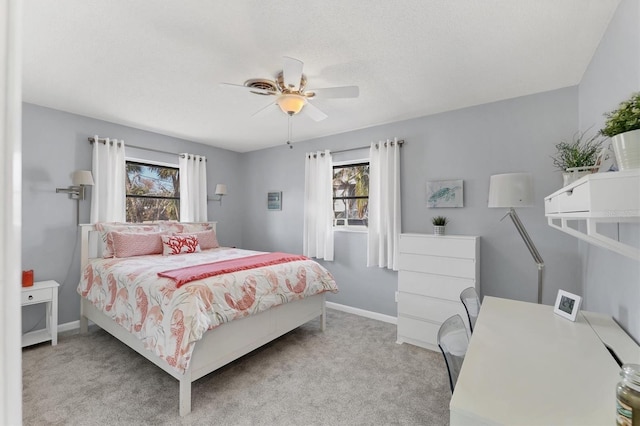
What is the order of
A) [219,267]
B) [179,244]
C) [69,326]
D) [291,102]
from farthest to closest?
1. [179,244]
2. [69,326]
3. [219,267]
4. [291,102]

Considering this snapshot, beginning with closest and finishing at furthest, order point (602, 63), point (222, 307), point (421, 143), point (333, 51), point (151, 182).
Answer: point (602, 63) < point (333, 51) < point (222, 307) < point (421, 143) < point (151, 182)

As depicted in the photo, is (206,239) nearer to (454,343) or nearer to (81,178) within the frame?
(81,178)

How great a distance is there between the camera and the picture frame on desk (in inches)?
65.1

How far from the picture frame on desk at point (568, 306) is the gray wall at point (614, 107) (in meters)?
0.19

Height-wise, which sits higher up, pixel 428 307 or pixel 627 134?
pixel 627 134

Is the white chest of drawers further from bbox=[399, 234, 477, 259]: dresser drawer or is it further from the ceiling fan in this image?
the ceiling fan

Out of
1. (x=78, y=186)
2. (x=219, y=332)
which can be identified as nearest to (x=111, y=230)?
(x=78, y=186)

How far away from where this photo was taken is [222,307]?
7.36 feet

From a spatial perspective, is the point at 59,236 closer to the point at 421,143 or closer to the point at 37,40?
the point at 37,40

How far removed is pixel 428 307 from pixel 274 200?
9.19 ft

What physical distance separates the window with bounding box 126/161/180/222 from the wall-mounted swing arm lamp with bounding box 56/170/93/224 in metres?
0.57

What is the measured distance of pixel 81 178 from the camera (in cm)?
329

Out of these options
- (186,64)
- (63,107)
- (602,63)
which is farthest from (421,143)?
(63,107)

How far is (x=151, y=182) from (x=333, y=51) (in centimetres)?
326
